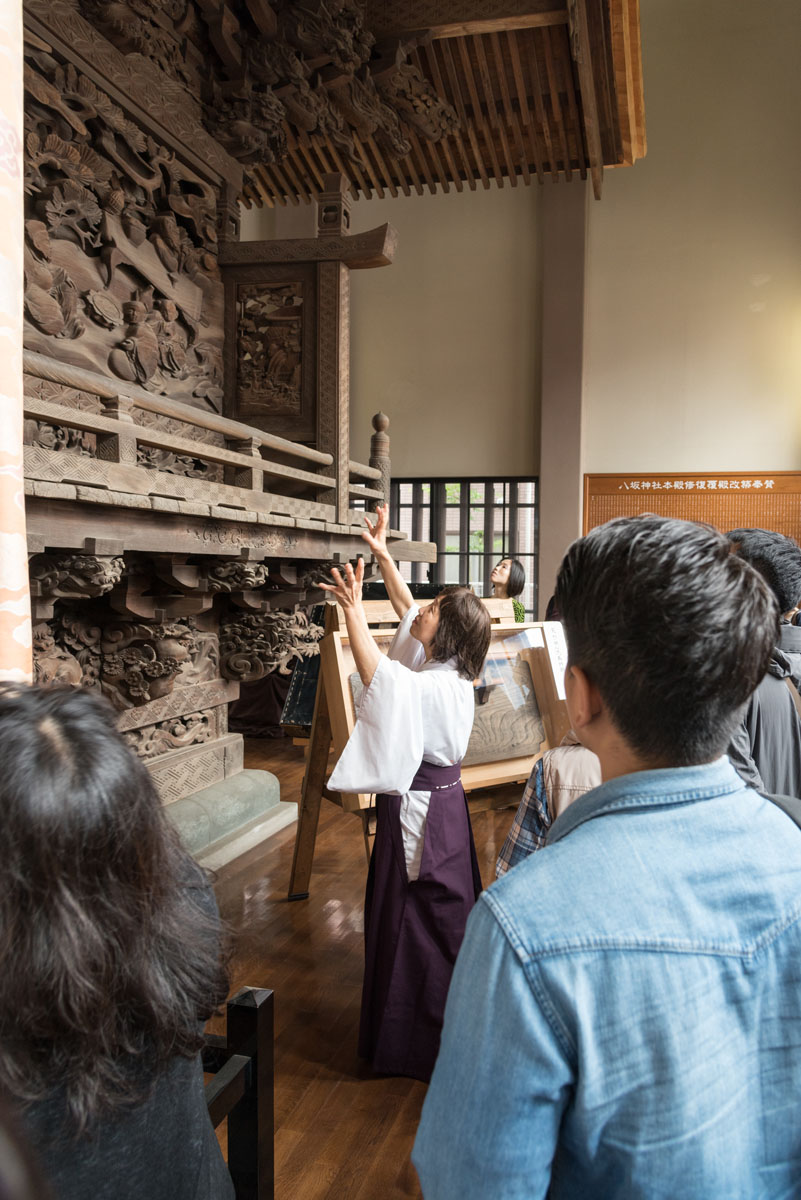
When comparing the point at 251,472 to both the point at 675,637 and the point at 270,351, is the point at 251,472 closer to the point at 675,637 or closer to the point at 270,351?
the point at 270,351

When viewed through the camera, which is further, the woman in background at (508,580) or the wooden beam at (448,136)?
the woman in background at (508,580)

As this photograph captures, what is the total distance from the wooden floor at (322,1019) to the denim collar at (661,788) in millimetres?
624

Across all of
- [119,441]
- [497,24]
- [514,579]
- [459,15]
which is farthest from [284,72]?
[514,579]

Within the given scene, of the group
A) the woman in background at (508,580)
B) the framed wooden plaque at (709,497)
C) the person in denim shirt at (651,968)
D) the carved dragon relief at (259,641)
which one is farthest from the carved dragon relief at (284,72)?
the framed wooden plaque at (709,497)

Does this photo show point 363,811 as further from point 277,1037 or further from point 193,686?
point 193,686

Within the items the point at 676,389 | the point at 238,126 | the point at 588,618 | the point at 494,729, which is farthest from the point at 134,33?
the point at 676,389

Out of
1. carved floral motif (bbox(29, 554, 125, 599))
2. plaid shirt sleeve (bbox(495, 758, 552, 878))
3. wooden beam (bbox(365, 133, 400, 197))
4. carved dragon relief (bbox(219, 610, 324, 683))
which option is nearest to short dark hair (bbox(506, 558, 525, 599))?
carved dragon relief (bbox(219, 610, 324, 683))

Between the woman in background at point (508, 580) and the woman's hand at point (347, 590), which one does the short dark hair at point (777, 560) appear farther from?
the woman in background at point (508, 580)

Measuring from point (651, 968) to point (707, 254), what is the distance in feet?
29.9

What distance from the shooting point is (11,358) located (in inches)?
47.7

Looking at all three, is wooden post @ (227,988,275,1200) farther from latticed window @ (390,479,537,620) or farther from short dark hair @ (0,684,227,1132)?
latticed window @ (390,479,537,620)

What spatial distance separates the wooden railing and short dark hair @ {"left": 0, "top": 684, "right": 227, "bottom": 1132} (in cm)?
171

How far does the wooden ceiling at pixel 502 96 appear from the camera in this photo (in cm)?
396

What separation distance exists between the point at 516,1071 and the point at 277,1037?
2418mm
